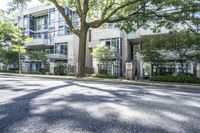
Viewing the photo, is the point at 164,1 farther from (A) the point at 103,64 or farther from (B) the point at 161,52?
(A) the point at 103,64

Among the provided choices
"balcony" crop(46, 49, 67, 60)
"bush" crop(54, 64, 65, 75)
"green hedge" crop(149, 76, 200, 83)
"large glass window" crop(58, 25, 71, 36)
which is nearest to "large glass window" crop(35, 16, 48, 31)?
"large glass window" crop(58, 25, 71, 36)

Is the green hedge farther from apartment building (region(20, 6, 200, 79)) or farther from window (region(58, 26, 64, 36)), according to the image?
window (region(58, 26, 64, 36))

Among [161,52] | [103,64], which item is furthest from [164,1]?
[103,64]

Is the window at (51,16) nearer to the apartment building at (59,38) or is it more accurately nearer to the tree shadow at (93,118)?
the apartment building at (59,38)

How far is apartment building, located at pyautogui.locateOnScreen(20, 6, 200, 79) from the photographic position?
98.2ft

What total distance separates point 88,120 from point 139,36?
2727 cm

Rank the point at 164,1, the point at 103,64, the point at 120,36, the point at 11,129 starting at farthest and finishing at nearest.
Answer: the point at 120,36
the point at 103,64
the point at 164,1
the point at 11,129

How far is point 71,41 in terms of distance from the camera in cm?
3597

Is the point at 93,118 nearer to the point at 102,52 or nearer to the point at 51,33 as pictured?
the point at 102,52

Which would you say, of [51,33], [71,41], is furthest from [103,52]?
[51,33]

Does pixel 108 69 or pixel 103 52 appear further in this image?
pixel 108 69

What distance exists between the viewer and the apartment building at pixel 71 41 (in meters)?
29.9

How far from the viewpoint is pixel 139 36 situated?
30.2 m

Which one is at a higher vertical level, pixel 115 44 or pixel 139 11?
pixel 139 11
